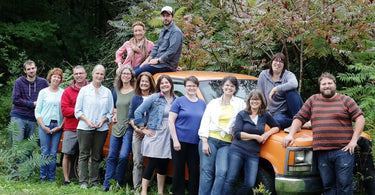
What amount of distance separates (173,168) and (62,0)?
1372cm

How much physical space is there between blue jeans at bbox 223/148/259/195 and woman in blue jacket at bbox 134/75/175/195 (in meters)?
1.06

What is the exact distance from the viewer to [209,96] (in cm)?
715

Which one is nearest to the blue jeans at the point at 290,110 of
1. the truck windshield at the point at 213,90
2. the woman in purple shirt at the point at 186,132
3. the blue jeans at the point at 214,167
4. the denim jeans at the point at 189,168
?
the truck windshield at the point at 213,90

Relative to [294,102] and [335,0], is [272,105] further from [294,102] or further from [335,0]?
[335,0]

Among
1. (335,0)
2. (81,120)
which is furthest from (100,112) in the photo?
(335,0)

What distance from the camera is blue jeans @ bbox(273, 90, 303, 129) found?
6697 millimetres

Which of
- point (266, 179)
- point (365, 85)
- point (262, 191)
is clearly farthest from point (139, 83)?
point (365, 85)

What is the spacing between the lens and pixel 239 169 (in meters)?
6.38

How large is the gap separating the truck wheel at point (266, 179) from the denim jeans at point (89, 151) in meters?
2.80

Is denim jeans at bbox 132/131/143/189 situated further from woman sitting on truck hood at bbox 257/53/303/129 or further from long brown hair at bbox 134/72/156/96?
woman sitting on truck hood at bbox 257/53/303/129

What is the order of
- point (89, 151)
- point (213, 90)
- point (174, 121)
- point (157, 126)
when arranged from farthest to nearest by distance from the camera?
point (89, 151), point (213, 90), point (157, 126), point (174, 121)

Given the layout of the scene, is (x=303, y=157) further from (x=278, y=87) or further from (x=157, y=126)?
(x=157, y=126)

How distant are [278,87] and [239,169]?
1247 mm

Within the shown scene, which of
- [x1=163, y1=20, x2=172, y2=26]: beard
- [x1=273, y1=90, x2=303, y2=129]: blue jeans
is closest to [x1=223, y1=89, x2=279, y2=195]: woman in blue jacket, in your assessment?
[x1=273, y1=90, x2=303, y2=129]: blue jeans
